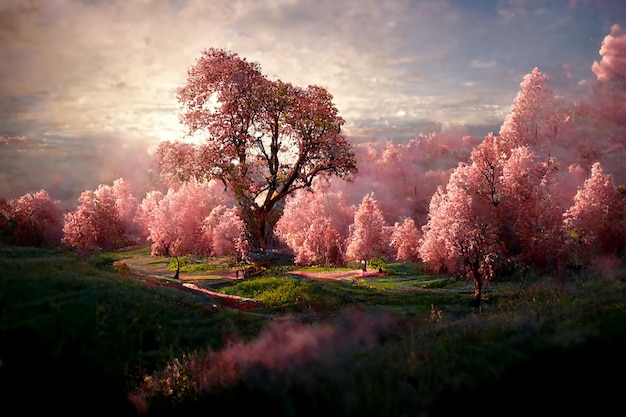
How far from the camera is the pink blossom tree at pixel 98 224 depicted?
42469mm

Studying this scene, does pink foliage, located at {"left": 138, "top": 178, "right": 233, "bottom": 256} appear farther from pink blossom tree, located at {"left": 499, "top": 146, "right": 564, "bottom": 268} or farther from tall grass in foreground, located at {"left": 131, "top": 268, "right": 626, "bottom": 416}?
tall grass in foreground, located at {"left": 131, "top": 268, "right": 626, "bottom": 416}

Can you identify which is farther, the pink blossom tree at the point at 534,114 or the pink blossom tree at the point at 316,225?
the pink blossom tree at the point at 316,225

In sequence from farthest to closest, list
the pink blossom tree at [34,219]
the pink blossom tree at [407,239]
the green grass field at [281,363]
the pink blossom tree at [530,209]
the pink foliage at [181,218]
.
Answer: the pink foliage at [181,218] → the pink blossom tree at [407,239] → the pink blossom tree at [34,219] → the pink blossom tree at [530,209] → the green grass field at [281,363]

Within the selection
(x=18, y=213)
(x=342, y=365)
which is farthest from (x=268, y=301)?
(x=18, y=213)

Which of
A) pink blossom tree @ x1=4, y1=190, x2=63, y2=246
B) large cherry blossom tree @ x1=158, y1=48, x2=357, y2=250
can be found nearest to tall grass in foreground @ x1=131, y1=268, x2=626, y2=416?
large cherry blossom tree @ x1=158, y1=48, x2=357, y2=250

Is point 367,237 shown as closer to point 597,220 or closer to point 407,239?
point 407,239

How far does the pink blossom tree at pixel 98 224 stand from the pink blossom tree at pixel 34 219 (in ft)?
3.34

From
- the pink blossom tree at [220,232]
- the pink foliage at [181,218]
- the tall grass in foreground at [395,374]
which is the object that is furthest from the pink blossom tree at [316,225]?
the tall grass in foreground at [395,374]

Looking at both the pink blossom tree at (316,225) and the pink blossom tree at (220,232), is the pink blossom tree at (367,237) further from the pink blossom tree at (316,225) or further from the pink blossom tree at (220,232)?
the pink blossom tree at (220,232)

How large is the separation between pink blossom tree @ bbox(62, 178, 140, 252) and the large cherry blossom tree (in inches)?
811

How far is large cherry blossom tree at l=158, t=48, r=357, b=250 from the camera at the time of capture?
23844 millimetres

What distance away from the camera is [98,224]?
45781 mm

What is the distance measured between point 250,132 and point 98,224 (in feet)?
93.4

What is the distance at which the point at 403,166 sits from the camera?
63.0 metres
